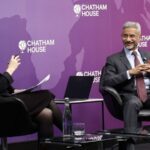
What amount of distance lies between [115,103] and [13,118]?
137 cm

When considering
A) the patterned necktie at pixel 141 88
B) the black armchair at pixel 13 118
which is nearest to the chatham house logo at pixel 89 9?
the patterned necktie at pixel 141 88

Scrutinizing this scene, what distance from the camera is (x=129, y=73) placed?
19.5ft

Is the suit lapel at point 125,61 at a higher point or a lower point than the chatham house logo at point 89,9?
lower

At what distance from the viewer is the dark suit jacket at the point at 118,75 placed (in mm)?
5938

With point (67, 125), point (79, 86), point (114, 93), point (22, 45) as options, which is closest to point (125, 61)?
point (114, 93)

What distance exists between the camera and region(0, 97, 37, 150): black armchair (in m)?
4.88

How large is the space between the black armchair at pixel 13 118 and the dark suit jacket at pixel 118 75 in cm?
126

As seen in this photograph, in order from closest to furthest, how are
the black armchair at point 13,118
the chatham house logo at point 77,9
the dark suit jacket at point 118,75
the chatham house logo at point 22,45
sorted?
the black armchair at point 13,118
the dark suit jacket at point 118,75
the chatham house logo at point 22,45
the chatham house logo at point 77,9

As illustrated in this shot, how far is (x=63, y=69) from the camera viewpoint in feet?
21.8

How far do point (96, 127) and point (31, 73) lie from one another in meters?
1.27

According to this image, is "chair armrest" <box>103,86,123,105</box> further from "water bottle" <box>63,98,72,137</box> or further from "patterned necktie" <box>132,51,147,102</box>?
"water bottle" <box>63,98,72,137</box>

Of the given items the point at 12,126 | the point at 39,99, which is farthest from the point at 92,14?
the point at 12,126

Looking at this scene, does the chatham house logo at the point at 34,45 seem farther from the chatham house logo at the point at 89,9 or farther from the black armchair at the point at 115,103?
the black armchair at the point at 115,103

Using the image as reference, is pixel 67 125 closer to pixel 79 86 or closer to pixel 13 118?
pixel 13 118
